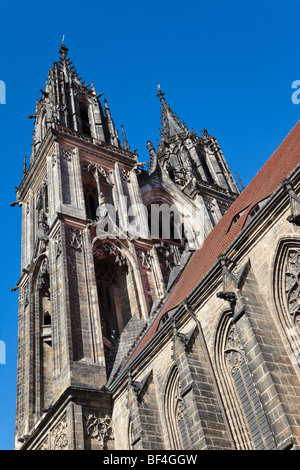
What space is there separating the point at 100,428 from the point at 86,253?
20.5 feet

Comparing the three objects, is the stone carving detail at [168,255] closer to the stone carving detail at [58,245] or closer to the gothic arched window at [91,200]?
the gothic arched window at [91,200]

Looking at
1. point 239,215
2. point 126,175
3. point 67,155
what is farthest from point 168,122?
point 239,215

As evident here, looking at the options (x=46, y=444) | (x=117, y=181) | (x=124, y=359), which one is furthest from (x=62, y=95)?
(x=46, y=444)

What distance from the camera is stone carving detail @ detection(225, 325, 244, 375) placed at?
11781 mm

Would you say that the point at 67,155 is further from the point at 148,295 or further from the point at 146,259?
the point at 148,295

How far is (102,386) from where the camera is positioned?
1512 centimetres

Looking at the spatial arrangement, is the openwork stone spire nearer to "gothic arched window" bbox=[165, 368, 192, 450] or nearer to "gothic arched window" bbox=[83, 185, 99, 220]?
"gothic arched window" bbox=[83, 185, 99, 220]

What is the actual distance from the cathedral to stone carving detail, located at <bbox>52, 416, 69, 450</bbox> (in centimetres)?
5

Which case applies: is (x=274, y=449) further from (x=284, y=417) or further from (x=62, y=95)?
(x=62, y=95)

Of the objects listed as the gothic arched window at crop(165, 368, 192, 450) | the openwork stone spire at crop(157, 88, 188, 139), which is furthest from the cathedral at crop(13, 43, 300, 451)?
the openwork stone spire at crop(157, 88, 188, 139)

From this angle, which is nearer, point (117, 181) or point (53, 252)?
point (53, 252)

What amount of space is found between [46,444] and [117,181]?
444 inches

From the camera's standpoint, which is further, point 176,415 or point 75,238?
point 75,238

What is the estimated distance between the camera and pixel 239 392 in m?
11.6
